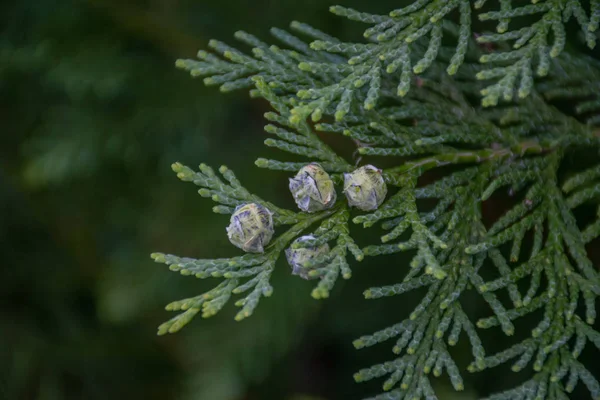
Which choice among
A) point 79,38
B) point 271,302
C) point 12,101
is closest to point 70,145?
point 79,38

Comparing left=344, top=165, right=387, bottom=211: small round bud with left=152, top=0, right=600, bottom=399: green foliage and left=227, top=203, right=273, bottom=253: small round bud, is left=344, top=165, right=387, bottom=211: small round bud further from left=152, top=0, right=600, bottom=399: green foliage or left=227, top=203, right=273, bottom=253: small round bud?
left=227, top=203, right=273, bottom=253: small round bud

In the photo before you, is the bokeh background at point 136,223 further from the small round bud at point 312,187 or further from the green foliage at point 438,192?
the small round bud at point 312,187

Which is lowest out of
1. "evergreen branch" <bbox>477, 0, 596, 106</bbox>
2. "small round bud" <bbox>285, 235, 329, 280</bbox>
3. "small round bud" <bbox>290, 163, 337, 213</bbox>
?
"small round bud" <bbox>285, 235, 329, 280</bbox>

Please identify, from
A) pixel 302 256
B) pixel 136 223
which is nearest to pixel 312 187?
pixel 302 256

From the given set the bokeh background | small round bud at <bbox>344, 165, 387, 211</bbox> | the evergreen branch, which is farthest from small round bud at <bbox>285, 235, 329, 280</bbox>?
the bokeh background

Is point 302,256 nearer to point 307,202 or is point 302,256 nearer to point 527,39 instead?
point 307,202

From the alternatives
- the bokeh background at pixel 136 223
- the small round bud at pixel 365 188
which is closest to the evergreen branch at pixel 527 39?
the small round bud at pixel 365 188
